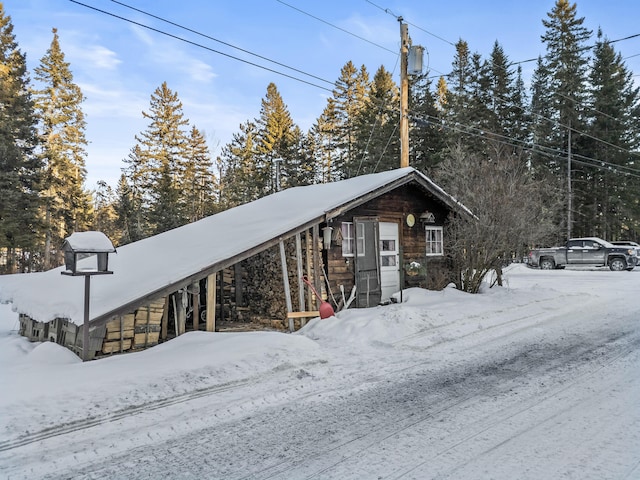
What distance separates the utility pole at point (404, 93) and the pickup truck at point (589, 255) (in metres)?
14.8

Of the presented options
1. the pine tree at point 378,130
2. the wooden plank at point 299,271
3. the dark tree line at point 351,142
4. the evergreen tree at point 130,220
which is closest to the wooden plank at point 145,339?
the wooden plank at point 299,271

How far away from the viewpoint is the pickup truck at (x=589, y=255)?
19625 millimetres

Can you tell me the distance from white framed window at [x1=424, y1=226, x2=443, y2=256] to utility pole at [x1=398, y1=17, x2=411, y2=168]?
6.80 feet

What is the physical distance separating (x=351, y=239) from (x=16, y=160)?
21393 millimetres

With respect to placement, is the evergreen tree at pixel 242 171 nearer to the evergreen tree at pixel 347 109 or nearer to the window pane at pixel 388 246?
the evergreen tree at pixel 347 109

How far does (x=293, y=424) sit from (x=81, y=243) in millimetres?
3725

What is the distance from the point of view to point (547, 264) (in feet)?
74.9

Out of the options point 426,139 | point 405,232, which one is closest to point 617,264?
point 426,139

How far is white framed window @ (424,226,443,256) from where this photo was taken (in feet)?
38.9

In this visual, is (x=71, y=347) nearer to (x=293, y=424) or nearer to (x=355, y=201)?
(x=293, y=424)

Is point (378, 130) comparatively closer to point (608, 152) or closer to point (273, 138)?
point (273, 138)

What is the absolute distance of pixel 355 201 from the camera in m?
9.05

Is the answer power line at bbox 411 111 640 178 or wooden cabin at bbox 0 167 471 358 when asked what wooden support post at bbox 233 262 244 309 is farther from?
power line at bbox 411 111 640 178

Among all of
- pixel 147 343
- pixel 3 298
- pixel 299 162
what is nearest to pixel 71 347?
pixel 147 343
